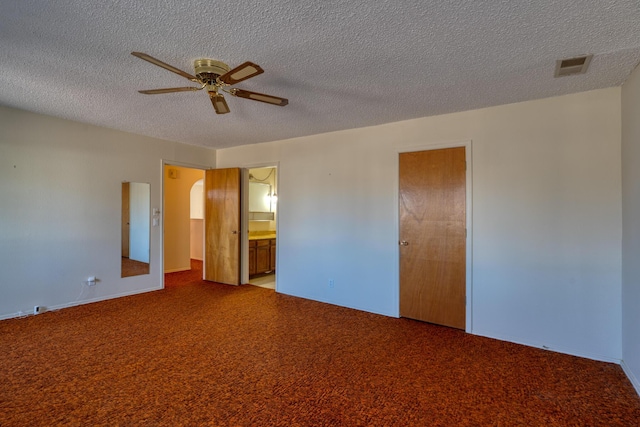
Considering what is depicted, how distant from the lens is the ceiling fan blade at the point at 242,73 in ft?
6.05

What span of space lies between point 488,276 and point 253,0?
128 inches

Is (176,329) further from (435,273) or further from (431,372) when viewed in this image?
(435,273)

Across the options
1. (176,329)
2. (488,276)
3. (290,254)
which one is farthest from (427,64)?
(176,329)

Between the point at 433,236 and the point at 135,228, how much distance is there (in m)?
4.33

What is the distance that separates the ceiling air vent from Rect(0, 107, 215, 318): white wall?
5.14 m

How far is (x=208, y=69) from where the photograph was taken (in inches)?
87.7

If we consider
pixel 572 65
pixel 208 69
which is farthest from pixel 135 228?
pixel 572 65

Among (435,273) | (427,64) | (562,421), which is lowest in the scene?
(562,421)

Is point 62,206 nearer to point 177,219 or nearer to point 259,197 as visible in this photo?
point 177,219

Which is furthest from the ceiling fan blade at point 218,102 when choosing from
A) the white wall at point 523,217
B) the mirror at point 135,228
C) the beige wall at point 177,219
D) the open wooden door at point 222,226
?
the beige wall at point 177,219

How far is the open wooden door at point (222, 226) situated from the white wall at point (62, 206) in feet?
3.34

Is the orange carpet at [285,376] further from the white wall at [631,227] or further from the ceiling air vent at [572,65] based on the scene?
the ceiling air vent at [572,65]

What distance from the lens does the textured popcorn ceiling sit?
66.9 inches

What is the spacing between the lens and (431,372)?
2443 mm
